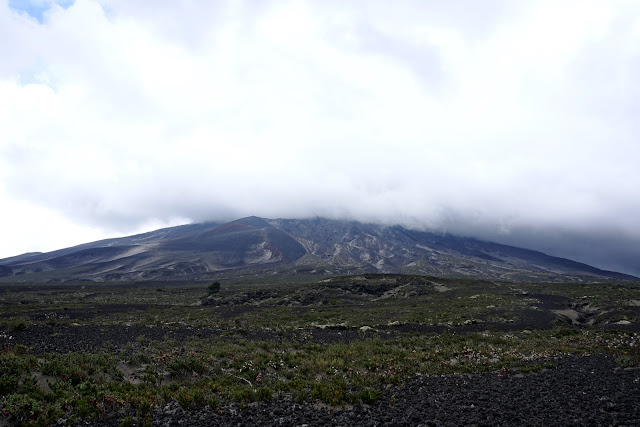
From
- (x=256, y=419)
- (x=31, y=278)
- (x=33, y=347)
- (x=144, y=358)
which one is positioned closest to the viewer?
(x=256, y=419)

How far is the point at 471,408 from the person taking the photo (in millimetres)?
10328

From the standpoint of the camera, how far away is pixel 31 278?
18538cm

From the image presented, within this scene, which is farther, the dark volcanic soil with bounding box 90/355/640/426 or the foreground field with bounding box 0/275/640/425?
the foreground field with bounding box 0/275/640/425

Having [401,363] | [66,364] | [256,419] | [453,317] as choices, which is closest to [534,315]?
[453,317]

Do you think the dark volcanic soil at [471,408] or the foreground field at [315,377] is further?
the foreground field at [315,377]

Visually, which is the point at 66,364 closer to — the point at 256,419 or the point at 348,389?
the point at 256,419

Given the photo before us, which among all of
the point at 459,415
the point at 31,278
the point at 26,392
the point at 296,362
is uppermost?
the point at 26,392

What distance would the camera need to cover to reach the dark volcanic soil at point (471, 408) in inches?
371

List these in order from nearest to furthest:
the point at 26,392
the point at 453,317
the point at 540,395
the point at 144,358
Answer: the point at 26,392
the point at 540,395
the point at 144,358
the point at 453,317

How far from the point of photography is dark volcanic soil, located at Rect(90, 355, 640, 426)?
9.41 metres

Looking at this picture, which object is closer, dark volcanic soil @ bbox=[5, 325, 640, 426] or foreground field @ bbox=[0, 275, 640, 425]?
dark volcanic soil @ bbox=[5, 325, 640, 426]

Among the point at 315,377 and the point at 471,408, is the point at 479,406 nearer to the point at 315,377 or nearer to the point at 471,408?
the point at 471,408

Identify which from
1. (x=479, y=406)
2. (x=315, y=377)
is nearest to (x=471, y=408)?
(x=479, y=406)

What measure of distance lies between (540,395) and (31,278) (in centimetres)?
25753
